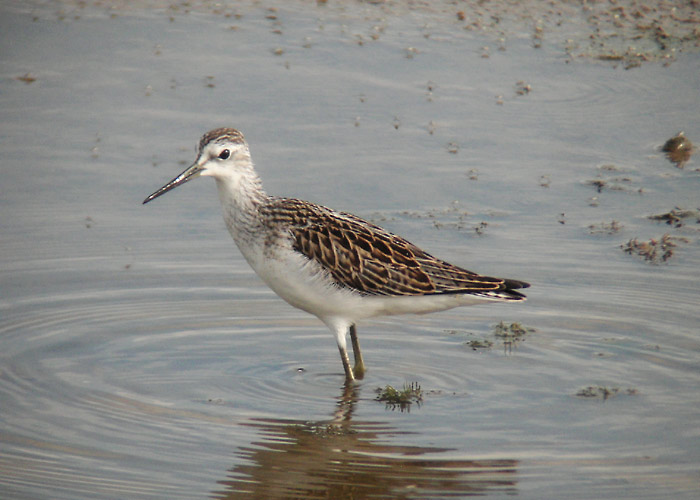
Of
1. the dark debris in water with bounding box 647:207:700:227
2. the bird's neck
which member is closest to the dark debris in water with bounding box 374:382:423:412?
the bird's neck

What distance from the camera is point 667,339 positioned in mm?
8961

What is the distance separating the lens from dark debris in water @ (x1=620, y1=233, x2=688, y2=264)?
10.5 metres

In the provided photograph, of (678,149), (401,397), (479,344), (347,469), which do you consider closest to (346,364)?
(401,397)

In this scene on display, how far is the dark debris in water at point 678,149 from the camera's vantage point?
487 inches

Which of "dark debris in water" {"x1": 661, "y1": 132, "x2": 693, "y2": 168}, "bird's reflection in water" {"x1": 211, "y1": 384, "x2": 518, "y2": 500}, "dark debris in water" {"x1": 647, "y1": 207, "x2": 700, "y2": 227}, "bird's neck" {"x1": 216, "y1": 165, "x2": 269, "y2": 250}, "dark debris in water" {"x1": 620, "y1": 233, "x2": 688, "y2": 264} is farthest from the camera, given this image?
"dark debris in water" {"x1": 661, "y1": 132, "x2": 693, "y2": 168}

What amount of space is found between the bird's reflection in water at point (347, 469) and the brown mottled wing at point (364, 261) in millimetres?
1161

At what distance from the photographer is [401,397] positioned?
26.1ft

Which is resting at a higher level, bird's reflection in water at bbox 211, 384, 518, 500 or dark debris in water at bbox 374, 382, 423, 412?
dark debris in water at bbox 374, 382, 423, 412

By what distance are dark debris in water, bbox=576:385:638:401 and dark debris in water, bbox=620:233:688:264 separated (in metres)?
2.67

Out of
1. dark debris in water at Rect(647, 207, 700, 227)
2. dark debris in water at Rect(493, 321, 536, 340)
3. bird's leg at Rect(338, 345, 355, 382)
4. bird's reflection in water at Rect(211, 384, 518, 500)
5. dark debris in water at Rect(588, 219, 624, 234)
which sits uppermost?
dark debris in water at Rect(647, 207, 700, 227)

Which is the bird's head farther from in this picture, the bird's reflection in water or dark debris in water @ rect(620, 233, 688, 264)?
dark debris in water @ rect(620, 233, 688, 264)

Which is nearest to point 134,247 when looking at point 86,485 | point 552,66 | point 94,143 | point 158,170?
point 158,170

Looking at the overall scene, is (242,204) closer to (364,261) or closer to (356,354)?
(364,261)

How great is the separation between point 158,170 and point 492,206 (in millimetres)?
3445
